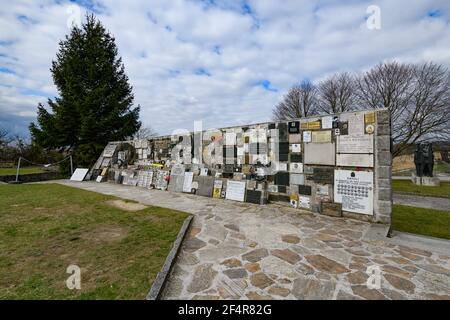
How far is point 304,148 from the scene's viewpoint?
17.9 ft

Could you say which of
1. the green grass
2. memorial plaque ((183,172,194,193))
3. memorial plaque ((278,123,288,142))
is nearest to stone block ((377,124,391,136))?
memorial plaque ((278,123,288,142))

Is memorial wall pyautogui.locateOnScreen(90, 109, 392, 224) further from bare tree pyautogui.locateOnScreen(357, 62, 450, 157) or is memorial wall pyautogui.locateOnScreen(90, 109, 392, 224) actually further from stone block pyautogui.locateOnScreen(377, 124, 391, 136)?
bare tree pyautogui.locateOnScreen(357, 62, 450, 157)

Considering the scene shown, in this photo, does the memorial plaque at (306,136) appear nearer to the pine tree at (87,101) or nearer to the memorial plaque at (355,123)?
the memorial plaque at (355,123)

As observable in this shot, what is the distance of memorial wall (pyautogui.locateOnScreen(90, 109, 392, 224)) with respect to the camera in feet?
14.5

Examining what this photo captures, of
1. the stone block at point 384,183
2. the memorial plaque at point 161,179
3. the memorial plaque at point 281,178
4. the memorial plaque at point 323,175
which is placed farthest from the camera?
the memorial plaque at point 161,179

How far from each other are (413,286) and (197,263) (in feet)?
8.14

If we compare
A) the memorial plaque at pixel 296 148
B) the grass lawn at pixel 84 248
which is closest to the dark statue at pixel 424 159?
the memorial plaque at pixel 296 148

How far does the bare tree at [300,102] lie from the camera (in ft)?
68.4

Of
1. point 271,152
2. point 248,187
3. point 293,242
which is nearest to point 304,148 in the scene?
point 271,152

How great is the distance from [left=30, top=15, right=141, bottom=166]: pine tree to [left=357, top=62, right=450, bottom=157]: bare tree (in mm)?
17617

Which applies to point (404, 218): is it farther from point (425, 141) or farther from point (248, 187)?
point (425, 141)

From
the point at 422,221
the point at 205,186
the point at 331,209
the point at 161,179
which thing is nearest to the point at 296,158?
the point at 331,209

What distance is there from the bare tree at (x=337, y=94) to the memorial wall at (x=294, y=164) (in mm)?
14800

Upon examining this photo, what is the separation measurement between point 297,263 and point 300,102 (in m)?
21.1
